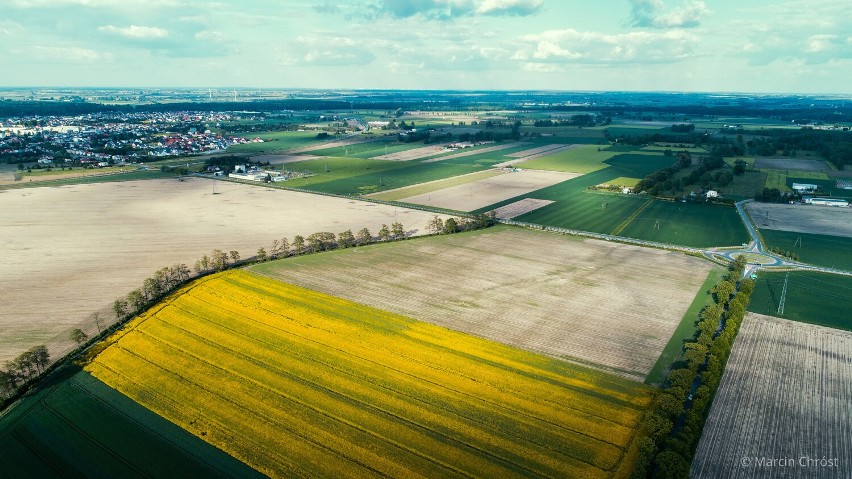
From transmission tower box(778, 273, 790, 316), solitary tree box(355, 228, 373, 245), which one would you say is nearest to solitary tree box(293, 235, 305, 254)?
solitary tree box(355, 228, 373, 245)

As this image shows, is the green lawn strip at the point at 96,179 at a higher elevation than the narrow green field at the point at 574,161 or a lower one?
lower

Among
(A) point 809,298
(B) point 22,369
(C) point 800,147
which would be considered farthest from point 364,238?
(C) point 800,147


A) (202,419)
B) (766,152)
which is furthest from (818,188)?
(202,419)

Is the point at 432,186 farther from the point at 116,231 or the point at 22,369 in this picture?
the point at 22,369

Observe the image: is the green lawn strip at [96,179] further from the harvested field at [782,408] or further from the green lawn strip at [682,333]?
the harvested field at [782,408]

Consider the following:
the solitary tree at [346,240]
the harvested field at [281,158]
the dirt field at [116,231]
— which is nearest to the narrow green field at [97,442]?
the dirt field at [116,231]
